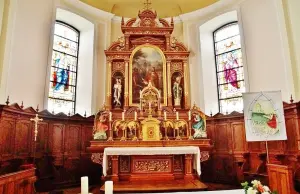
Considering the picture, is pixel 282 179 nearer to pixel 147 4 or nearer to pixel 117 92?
pixel 117 92

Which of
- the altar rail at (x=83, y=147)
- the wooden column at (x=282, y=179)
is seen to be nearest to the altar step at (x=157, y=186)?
the wooden column at (x=282, y=179)

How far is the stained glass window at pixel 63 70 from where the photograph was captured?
8.63m

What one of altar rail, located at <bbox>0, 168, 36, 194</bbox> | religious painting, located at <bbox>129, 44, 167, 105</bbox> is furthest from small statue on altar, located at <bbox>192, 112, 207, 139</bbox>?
altar rail, located at <bbox>0, 168, 36, 194</bbox>

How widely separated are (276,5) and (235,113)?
3.37 meters

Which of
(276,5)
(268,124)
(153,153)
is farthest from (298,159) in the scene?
(276,5)

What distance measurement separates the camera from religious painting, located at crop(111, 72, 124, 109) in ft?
27.8

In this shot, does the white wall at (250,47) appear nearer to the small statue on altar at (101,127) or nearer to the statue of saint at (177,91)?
the statue of saint at (177,91)

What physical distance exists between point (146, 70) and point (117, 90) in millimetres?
1263

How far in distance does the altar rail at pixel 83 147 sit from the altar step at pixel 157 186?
1.93m

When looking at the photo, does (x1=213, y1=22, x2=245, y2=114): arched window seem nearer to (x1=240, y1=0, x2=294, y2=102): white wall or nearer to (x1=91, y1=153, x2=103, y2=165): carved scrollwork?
(x1=240, y1=0, x2=294, y2=102): white wall

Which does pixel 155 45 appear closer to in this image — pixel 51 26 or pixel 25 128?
pixel 51 26

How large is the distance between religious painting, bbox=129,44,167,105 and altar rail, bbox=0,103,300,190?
1.78m

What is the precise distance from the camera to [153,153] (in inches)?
251

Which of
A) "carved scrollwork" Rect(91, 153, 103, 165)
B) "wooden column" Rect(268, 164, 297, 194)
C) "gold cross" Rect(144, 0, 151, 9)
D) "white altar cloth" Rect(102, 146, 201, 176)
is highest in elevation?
"gold cross" Rect(144, 0, 151, 9)
